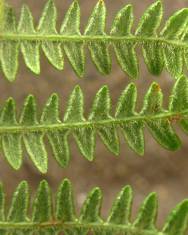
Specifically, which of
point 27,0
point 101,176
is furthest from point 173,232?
point 27,0

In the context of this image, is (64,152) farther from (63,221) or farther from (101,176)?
(101,176)

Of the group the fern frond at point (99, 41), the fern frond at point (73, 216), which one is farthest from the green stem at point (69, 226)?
the fern frond at point (99, 41)

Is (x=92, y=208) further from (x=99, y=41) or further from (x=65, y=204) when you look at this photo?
(x=99, y=41)

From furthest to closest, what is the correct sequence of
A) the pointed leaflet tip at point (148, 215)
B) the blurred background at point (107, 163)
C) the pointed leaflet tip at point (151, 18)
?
1. the blurred background at point (107, 163)
2. the pointed leaflet tip at point (151, 18)
3. the pointed leaflet tip at point (148, 215)

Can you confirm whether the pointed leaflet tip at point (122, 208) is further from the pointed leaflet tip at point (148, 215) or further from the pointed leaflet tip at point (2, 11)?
the pointed leaflet tip at point (2, 11)

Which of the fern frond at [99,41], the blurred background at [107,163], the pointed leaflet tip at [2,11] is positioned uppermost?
the pointed leaflet tip at [2,11]

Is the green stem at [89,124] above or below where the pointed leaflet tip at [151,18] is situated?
below

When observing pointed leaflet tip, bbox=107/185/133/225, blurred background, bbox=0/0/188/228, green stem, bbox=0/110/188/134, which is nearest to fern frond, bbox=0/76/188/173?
green stem, bbox=0/110/188/134
